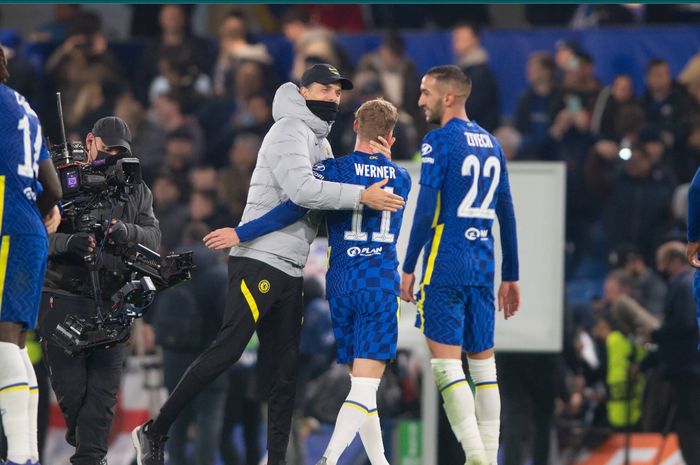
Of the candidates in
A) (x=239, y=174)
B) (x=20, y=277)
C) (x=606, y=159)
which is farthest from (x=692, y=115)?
(x=20, y=277)

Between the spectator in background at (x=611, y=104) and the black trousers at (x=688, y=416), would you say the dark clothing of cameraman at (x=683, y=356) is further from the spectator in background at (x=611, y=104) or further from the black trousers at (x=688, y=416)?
the spectator in background at (x=611, y=104)

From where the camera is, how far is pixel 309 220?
8.38 metres

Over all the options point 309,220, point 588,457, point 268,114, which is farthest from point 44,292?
point 268,114

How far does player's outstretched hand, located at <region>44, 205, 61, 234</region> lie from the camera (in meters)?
7.36

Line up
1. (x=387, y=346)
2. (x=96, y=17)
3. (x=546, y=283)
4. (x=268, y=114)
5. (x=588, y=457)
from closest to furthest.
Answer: (x=387, y=346) → (x=546, y=283) → (x=588, y=457) → (x=268, y=114) → (x=96, y=17)

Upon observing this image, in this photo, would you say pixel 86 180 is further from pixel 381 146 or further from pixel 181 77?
pixel 181 77

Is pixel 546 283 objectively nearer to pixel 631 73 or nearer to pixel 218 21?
pixel 631 73

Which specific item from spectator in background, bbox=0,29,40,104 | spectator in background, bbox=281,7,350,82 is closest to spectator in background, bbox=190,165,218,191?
spectator in background, bbox=281,7,350,82

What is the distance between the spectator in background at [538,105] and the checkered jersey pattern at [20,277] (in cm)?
783

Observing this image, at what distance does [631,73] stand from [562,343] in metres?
4.20

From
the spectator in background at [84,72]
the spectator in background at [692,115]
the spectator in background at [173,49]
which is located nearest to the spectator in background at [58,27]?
the spectator in background at [84,72]

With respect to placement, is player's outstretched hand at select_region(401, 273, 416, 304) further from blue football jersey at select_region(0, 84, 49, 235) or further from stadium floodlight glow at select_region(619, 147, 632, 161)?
stadium floodlight glow at select_region(619, 147, 632, 161)

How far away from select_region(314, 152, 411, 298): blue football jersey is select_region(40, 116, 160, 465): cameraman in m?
1.08

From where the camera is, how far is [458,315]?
8.41m
